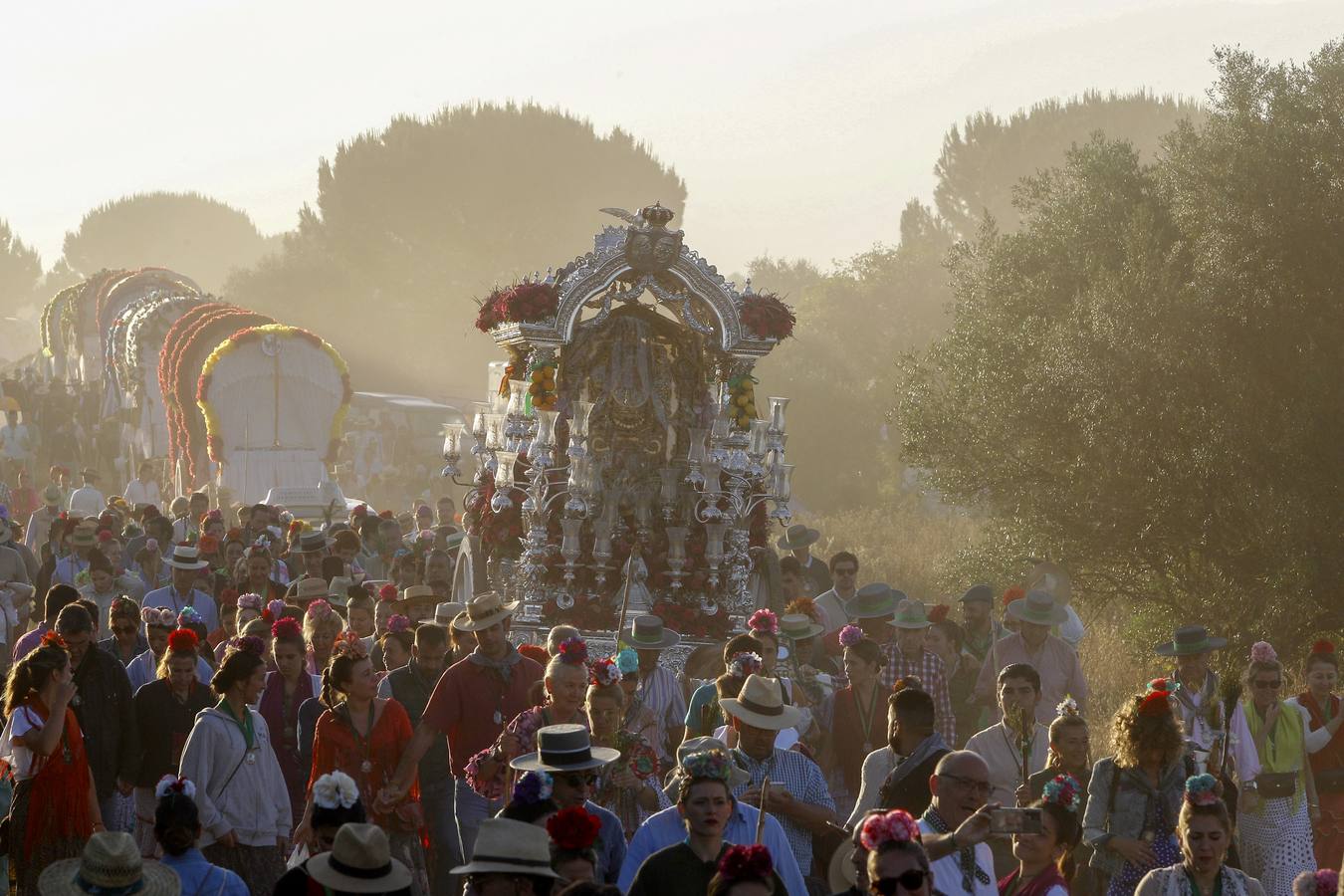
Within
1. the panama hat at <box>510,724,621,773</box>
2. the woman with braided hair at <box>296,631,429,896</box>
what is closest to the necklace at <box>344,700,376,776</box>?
the woman with braided hair at <box>296,631,429,896</box>

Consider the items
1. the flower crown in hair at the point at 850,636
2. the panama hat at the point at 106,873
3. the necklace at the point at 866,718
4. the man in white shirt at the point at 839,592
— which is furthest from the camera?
the man in white shirt at the point at 839,592

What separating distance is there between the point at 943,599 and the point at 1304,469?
9465 mm

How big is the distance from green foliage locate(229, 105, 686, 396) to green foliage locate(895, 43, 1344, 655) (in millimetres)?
56721

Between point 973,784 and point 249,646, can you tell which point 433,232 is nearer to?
point 249,646

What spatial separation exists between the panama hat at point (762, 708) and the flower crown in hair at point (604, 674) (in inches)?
28.1

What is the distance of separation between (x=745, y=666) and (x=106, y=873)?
383cm

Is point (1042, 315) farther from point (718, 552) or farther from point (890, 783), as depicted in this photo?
point (890, 783)

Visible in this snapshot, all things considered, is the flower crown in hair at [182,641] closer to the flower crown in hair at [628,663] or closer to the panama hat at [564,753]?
the flower crown in hair at [628,663]

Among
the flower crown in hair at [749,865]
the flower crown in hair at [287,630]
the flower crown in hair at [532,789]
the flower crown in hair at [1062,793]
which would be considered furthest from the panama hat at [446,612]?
the flower crown in hair at [749,865]

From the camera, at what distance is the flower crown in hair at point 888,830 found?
5.41 meters

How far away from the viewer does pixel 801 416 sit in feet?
157

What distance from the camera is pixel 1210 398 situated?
17.5 meters

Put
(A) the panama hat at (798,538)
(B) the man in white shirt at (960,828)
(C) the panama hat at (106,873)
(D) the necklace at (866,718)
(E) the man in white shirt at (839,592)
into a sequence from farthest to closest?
(A) the panama hat at (798,538) < (E) the man in white shirt at (839,592) < (D) the necklace at (866,718) < (B) the man in white shirt at (960,828) < (C) the panama hat at (106,873)

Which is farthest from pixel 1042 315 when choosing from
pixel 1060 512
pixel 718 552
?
pixel 718 552
